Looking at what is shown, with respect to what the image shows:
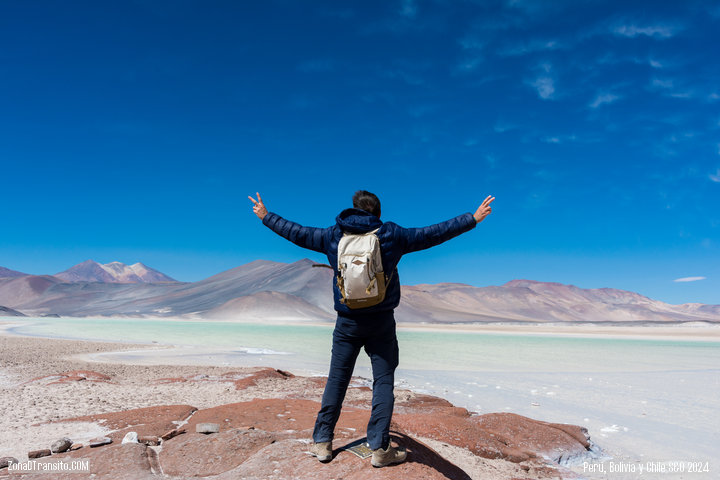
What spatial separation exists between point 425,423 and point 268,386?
4.16 meters

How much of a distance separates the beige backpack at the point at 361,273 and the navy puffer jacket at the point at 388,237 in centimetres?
7

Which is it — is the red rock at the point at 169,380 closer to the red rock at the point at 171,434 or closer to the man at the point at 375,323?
the red rock at the point at 171,434

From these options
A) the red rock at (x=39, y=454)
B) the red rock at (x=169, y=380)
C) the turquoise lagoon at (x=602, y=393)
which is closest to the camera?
the red rock at (x=39, y=454)

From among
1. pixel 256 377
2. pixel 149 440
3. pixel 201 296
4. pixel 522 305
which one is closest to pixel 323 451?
pixel 149 440

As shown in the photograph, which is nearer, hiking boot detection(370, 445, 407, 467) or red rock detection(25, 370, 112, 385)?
hiking boot detection(370, 445, 407, 467)

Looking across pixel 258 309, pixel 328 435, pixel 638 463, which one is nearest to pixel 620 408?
pixel 638 463

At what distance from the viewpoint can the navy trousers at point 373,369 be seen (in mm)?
2713

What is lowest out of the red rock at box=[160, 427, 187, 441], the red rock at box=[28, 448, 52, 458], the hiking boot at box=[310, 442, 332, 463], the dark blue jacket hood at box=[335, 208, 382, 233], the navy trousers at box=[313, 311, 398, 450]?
the red rock at box=[28, 448, 52, 458]

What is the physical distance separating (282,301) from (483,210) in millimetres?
94704

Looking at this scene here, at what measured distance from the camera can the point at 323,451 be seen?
2785 mm

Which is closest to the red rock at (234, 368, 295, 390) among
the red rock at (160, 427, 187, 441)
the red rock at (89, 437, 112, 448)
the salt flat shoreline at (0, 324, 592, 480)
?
the salt flat shoreline at (0, 324, 592, 480)

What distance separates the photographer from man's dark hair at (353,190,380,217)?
293 centimetres

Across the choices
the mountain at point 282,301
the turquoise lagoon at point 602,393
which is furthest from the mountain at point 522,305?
the turquoise lagoon at point 602,393

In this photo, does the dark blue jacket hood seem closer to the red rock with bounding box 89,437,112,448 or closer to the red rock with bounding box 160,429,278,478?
the red rock with bounding box 160,429,278,478
